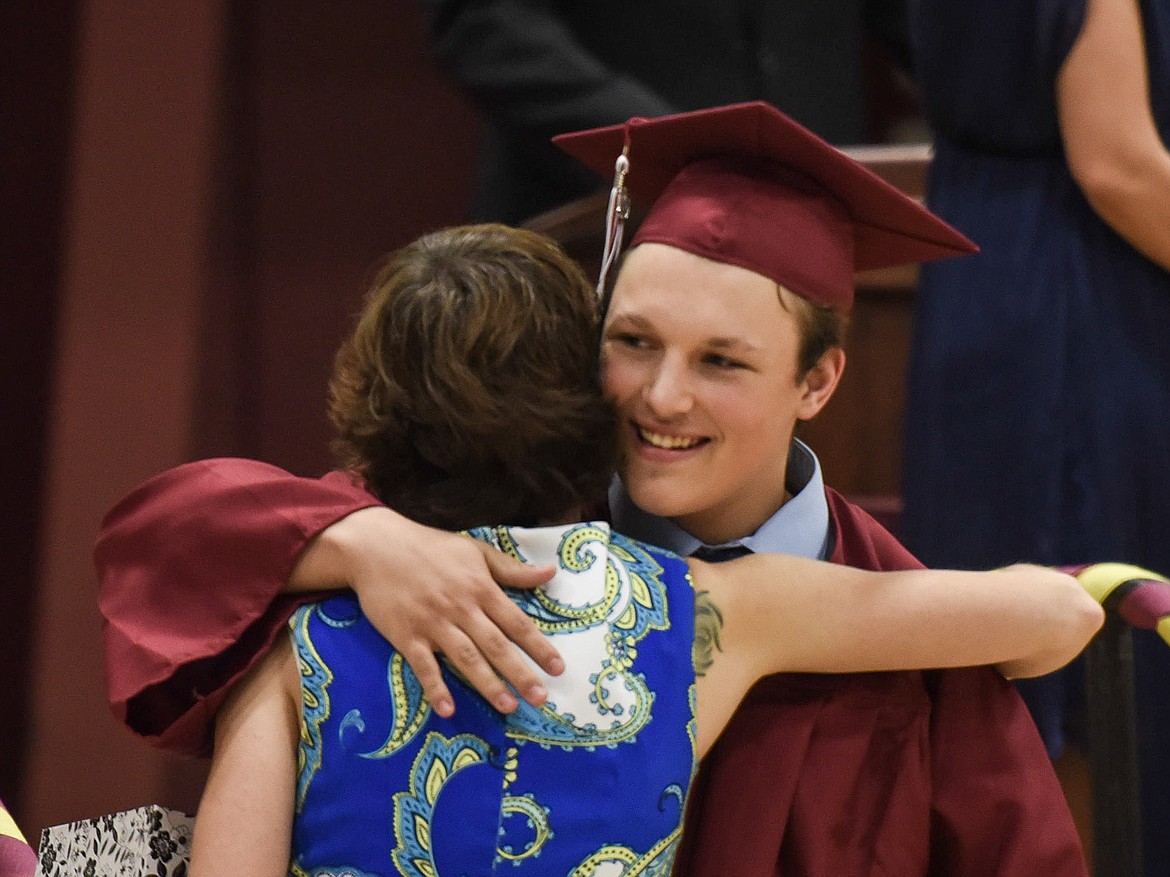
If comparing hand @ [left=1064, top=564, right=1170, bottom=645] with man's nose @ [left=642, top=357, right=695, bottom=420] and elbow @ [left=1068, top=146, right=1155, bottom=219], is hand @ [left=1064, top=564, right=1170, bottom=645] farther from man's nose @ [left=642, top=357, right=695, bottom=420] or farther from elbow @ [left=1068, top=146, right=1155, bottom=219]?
elbow @ [left=1068, top=146, right=1155, bottom=219]

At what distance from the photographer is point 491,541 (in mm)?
1451

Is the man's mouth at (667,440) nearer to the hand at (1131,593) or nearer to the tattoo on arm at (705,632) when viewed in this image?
the tattoo on arm at (705,632)

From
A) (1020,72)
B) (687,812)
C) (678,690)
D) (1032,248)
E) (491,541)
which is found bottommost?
(687,812)

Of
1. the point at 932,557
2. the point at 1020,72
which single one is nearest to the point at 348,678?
the point at 932,557

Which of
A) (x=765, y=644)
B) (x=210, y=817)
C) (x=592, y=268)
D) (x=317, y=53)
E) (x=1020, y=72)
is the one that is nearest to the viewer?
(x=210, y=817)

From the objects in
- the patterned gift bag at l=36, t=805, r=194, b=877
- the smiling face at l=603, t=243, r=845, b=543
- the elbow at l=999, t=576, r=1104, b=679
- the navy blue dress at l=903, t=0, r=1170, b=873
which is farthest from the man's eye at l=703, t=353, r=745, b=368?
the navy blue dress at l=903, t=0, r=1170, b=873


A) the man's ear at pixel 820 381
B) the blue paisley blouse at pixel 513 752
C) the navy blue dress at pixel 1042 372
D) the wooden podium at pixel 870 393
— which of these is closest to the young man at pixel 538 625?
the blue paisley blouse at pixel 513 752

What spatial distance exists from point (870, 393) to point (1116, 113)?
67 cm

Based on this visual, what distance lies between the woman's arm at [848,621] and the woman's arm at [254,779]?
13.6 inches

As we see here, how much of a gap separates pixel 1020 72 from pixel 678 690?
112cm

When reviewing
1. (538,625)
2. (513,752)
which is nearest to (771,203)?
(538,625)

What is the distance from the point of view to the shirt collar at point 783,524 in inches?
65.9

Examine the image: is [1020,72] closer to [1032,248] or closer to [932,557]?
[1032,248]

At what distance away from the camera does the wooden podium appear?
2660 mm
